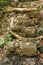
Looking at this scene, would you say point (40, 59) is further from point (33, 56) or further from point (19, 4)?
point (19, 4)

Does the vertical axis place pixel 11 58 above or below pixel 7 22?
below

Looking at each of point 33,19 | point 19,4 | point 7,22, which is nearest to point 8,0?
point 19,4

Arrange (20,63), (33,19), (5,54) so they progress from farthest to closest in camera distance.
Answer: (33,19) → (5,54) → (20,63)

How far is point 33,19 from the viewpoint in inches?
339

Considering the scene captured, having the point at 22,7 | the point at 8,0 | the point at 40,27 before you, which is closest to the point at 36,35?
the point at 40,27

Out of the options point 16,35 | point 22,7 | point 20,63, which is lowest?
point 20,63

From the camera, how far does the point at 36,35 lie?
7.72 meters

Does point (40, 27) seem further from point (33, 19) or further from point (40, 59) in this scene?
point (40, 59)

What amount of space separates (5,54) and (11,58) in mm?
465

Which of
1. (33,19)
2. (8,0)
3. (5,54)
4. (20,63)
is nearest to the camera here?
(20,63)

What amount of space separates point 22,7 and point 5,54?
130 inches

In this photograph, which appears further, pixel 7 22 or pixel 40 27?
pixel 7 22

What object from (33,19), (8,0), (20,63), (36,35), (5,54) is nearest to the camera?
(20,63)

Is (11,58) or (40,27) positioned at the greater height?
(40,27)
